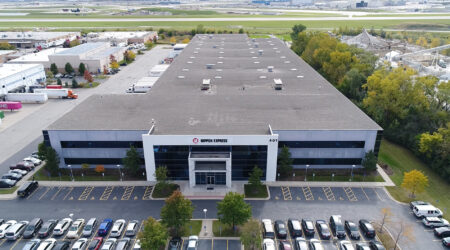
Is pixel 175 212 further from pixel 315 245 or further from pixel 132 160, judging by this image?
pixel 315 245

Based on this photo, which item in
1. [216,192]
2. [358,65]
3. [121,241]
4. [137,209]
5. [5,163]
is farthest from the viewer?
[358,65]

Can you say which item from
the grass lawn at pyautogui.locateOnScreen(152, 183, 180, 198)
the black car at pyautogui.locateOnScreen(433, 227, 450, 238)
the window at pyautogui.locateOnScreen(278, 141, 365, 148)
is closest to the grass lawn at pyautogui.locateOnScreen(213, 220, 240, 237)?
the grass lawn at pyautogui.locateOnScreen(152, 183, 180, 198)

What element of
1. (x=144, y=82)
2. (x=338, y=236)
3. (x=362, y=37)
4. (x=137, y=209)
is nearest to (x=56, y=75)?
(x=144, y=82)

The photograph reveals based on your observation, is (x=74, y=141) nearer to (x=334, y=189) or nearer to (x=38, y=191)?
(x=38, y=191)

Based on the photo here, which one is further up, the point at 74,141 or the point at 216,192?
the point at 74,141

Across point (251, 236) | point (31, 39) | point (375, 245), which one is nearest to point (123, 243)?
point (251, 236)

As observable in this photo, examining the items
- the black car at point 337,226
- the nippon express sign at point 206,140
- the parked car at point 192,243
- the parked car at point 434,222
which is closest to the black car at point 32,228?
the parked car at point 192,243
